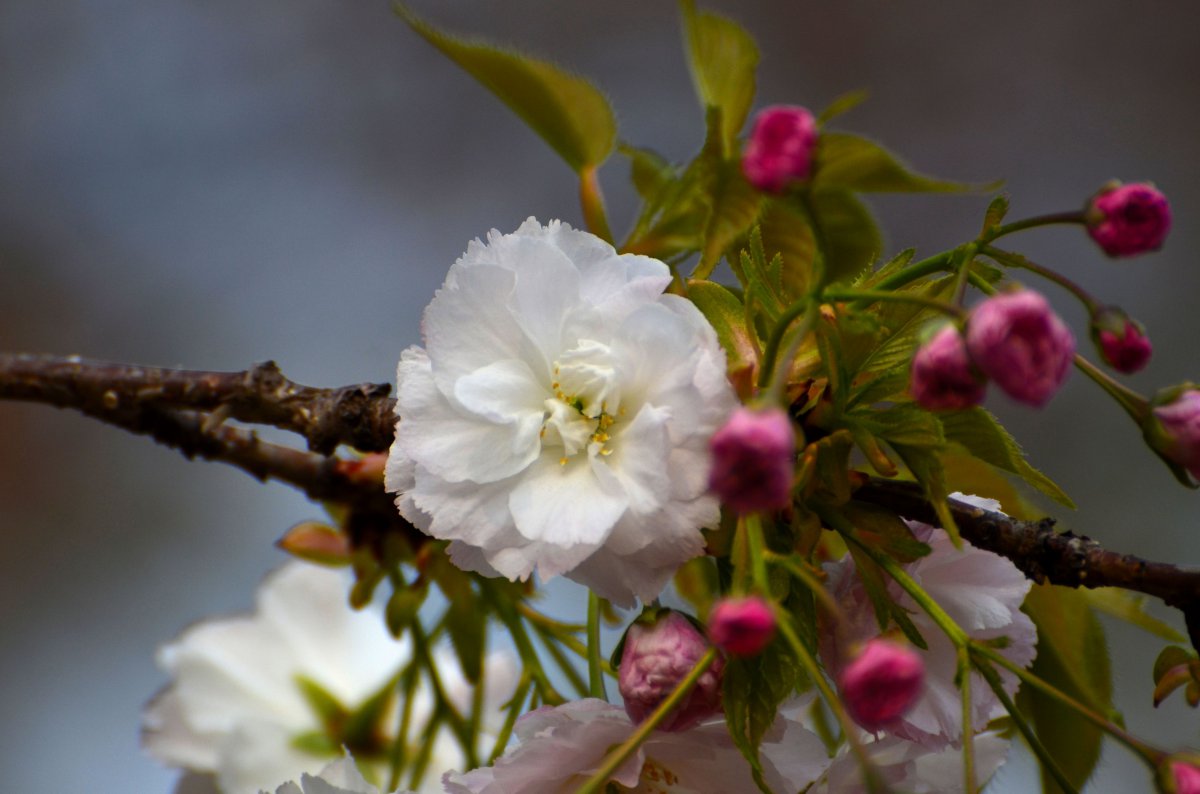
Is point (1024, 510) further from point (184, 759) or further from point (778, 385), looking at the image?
point (184, 759)

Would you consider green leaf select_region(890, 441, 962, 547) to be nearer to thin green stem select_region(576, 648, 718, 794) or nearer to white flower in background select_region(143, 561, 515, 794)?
thin green stem select_region(576, 648, 718, 794)

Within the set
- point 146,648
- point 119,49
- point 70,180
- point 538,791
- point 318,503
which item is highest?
point 119,49

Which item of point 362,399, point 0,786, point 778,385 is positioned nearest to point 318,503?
point 362,399

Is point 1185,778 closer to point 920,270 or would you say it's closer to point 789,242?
point 920,270

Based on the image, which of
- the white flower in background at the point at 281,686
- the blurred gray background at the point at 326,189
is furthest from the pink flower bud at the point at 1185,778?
the blurred gray background at the point at 326,189

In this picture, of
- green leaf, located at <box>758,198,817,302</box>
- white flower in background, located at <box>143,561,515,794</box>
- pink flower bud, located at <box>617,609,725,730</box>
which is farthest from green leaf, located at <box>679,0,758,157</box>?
white flower in background, located at <box>143,561,515,794</box>

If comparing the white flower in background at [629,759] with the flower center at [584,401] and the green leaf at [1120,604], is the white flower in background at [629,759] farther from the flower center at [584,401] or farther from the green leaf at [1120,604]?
the green leaf at [1120,604]

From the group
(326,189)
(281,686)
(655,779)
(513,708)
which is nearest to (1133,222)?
(655,779)

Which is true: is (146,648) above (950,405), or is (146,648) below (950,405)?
above
